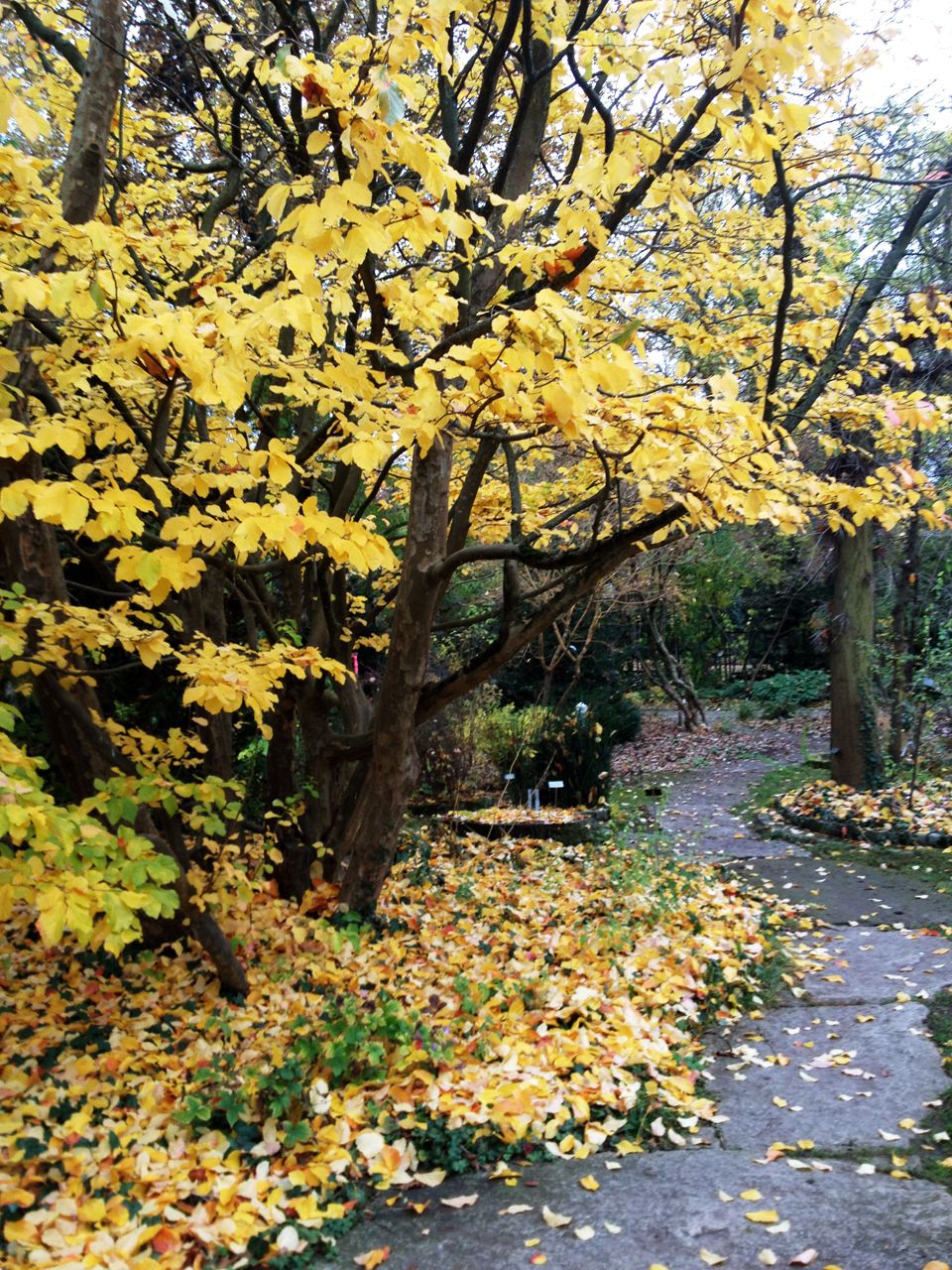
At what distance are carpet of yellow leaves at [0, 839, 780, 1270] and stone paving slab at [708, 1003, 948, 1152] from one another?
0.16m

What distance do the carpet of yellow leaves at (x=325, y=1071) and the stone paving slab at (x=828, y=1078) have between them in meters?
0.16

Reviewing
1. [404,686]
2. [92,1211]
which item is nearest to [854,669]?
[404,686]

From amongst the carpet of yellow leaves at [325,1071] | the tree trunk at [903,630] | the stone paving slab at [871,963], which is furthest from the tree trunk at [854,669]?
the carpet of yellow leaves at [325,1071]

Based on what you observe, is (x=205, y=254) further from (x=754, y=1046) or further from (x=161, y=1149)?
(x=754, y=1046)

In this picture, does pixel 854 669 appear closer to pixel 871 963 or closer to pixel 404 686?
pixel 871 963

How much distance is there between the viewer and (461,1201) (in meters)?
2.65

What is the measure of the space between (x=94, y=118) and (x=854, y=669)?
7635 millimetres

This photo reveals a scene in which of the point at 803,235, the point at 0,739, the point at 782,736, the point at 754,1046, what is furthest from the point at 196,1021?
the point at 782,736

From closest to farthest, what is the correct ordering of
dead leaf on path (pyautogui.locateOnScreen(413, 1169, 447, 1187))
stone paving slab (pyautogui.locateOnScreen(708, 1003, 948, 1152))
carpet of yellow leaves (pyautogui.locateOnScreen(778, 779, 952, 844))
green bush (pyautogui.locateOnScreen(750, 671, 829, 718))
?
1. dead leaf on path (pyautogui.locateOnScreen(413, 1169, 447, 1187))
2. stone paving slab (pyautogui.locateOnScreen(708, 1003, 948, 1152))
3. carpet of yellow leaves (pyautogui.locateOnScreen(778, 779, 952, 844))
4. green bush (pyautogui.locateOnScreen(750, 671, 829, 718))

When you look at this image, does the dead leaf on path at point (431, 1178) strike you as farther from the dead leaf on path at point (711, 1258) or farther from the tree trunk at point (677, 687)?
the tree trunk at point (677, 687)

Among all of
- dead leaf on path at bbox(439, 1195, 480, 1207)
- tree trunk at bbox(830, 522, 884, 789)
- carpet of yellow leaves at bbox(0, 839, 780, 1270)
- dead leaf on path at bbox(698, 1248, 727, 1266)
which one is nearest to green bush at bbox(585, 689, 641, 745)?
tree trunk at bbox(830, 522, 884, 789)

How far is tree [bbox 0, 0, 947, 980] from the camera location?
255 cm

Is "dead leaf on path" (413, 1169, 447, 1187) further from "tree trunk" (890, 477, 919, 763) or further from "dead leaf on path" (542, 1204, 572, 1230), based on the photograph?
"tree trunk" (890, 477, 919, 763)

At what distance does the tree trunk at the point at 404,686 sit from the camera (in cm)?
433
